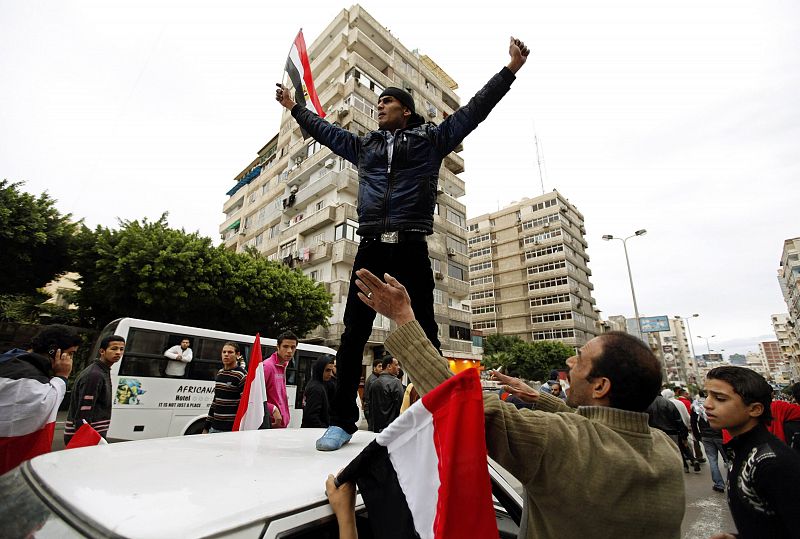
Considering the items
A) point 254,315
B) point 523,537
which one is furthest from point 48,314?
point 523,537

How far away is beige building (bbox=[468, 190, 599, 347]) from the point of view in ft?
182

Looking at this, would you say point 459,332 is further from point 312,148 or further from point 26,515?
point 26,515

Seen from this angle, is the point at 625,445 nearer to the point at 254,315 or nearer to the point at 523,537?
the point at 523,537

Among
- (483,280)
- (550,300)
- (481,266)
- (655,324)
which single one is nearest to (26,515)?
(655,324)

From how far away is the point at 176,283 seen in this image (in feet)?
56.3

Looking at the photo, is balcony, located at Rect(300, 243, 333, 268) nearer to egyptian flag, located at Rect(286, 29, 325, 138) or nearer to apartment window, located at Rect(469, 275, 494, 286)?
egyptian flag, located at Rect(286, 29, 325, 138)

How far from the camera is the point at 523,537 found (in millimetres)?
1340

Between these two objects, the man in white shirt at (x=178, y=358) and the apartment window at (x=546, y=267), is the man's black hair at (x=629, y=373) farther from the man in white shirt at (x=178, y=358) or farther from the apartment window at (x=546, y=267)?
the apartment window at (x=546, y=267)

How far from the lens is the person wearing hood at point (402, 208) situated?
7.95 ft

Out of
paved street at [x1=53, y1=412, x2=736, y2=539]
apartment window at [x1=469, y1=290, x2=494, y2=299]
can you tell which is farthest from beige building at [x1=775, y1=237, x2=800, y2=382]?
paved street at [x1=53, y1=412, x2=736, y2=539]

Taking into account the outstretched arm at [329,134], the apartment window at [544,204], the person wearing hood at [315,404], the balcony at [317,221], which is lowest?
the person wearing hood at [315,404]

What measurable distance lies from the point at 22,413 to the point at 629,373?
3.60 m

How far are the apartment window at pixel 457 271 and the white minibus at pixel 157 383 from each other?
2522cm

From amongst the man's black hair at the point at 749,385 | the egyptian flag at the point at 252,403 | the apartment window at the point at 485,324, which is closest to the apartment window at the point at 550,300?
the apartment window at the point at 485,324
